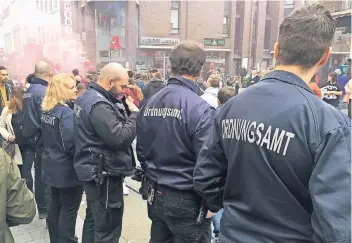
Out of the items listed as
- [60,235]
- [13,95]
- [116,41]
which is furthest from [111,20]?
[60,235]

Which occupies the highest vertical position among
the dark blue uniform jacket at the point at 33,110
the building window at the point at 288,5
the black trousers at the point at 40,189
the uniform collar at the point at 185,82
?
the building window at the point at 288,5

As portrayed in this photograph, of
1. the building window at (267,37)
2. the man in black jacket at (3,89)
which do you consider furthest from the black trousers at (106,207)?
the building window at (267,37)

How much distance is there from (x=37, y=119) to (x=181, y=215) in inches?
93.9

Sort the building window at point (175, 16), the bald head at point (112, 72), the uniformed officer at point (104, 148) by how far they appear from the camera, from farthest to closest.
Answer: the building window at point (175, 16) → the bald head at point (112, 72) → the uniformed officer at point (104, 148)

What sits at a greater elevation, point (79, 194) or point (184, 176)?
point (184, 176)

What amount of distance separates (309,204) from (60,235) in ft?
8.26

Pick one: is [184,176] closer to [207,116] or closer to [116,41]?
[207,116]

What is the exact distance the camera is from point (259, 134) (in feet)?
4.35

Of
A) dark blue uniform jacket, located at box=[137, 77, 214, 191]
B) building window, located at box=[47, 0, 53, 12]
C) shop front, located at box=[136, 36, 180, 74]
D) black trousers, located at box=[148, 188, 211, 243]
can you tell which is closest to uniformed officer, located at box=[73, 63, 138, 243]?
dark blue uniform jacket, located at box=[137, 77, 214, 191]

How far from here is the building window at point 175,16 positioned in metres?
25.9

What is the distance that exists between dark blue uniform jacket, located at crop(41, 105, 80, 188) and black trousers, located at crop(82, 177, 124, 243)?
35 centimetres

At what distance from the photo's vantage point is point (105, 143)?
101 inches

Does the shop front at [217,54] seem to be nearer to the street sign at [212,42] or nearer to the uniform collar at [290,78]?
the street sign at [212,42]

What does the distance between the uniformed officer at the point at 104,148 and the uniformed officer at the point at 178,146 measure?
1.02ft
